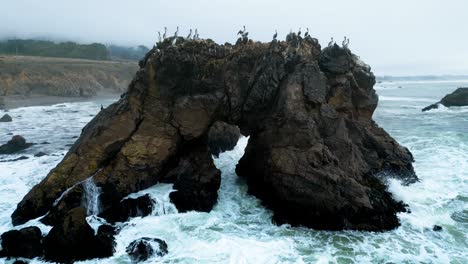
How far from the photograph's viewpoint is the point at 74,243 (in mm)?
16109

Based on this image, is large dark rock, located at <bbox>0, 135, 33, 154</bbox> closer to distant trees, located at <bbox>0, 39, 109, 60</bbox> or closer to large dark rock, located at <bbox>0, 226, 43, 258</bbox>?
large dark rock, located at <bbox>0, 226, 43, 258</bbox>

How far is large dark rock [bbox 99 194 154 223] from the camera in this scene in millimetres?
19297

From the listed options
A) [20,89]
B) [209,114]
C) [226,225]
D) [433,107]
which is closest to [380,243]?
[226,225]

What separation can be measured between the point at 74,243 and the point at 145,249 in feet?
9.14

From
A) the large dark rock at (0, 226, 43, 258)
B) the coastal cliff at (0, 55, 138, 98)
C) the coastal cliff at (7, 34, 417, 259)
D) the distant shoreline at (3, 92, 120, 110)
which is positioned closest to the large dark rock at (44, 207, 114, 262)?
the large dark rock at (0, 226, 43, 258)

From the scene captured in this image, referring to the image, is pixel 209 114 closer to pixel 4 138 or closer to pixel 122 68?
pixel 4 138

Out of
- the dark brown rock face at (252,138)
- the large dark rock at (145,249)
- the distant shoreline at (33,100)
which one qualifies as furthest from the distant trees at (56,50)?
the large dark rock at (145,249)

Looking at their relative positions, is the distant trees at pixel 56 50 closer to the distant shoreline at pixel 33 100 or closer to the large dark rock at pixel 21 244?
the distant shoreline at pixel 33 100

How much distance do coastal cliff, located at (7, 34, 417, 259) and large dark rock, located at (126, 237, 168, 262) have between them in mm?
4002

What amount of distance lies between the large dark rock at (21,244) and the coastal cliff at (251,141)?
7.19ft

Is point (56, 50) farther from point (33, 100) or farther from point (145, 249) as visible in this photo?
point (145, 249)

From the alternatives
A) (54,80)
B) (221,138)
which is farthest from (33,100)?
(221,138)

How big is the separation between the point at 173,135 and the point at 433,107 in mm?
48131

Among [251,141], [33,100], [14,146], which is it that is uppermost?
[251,141]
